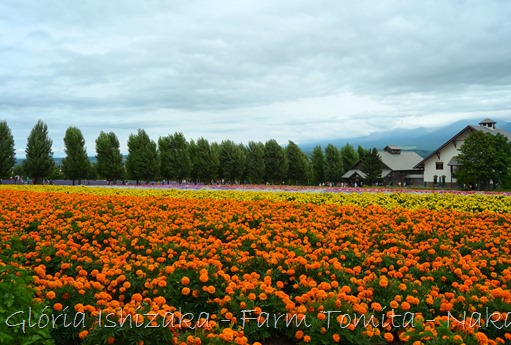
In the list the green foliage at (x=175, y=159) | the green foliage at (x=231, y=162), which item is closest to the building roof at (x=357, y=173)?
the green foliage at (x=231, y=162)

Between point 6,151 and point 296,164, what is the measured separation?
41103mm

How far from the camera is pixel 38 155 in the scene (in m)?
52.6

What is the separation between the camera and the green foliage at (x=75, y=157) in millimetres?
56875

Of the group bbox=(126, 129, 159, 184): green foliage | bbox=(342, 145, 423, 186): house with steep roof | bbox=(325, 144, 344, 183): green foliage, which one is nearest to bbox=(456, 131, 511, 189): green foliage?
bbox=(342, 145, 423, 186): house with steep roof

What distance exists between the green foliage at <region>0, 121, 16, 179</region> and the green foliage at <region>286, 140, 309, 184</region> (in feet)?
130

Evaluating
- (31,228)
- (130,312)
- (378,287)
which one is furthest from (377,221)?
(31,228)

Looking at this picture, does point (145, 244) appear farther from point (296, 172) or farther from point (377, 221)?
point (296, 172)

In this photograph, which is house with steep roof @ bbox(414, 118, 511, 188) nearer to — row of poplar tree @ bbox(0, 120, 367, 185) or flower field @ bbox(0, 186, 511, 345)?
row of poplar tree @ bbox(0, 120, 367, 185)

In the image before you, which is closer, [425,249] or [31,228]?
[425,249]

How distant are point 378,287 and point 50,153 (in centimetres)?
5439

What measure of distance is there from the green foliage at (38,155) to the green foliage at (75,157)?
10.5ft

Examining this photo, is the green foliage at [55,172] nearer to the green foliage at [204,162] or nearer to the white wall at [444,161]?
the green foliage at [204,162]

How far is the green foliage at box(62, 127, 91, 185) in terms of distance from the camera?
56.9 metres

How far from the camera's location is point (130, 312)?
4.86 m
